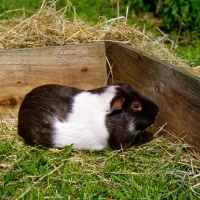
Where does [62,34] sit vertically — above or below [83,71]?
above

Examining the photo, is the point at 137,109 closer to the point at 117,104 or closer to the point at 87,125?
the point at 117,104

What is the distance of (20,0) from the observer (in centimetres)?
756

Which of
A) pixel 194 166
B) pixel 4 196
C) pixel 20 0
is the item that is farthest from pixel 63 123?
pixel 20 0

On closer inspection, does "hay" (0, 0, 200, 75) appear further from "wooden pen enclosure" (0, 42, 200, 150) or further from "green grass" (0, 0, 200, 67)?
"green grass" (0, 0, 200, 67)

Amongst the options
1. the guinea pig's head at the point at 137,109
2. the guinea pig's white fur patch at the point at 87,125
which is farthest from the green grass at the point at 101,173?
the guinea pig's head at the point at 137,109

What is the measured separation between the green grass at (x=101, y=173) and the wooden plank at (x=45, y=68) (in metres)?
0.61

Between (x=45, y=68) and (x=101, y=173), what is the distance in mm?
1314

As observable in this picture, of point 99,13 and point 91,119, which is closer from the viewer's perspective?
point 91,119

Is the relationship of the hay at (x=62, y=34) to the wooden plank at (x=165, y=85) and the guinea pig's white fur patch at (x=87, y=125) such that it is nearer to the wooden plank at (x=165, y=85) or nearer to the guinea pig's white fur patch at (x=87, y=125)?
the wooden plank at (x=165, y=85)

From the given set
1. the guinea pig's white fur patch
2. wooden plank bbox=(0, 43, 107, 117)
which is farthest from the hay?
the guinea pig's white fur patch

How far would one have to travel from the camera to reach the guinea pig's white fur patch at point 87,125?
3793 millimetres

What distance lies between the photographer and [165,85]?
3.87 metres

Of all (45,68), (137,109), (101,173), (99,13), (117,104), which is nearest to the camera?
(101,173)

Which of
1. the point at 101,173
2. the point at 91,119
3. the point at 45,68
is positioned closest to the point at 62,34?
the point at 45,68
